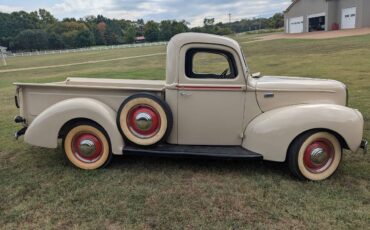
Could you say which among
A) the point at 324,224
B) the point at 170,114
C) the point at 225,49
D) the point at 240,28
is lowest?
the point at 324,224

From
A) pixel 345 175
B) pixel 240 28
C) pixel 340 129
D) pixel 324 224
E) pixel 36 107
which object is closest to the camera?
pixel 324 224

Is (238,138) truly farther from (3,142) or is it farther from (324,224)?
(3,142)

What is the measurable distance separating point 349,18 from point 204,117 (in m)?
44.6

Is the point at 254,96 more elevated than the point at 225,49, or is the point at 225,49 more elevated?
the point at 225,49

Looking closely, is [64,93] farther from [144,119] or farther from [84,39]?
[84,39]

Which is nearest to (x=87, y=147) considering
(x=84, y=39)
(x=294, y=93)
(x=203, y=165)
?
(x=203, y=165)

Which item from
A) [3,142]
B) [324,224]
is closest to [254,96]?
[324,224]

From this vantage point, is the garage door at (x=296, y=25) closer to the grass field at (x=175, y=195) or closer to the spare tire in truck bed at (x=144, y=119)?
the grass field at (x=175, y=195)

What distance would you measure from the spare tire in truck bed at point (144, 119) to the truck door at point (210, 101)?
26 centimetres

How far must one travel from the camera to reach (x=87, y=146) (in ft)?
15.4

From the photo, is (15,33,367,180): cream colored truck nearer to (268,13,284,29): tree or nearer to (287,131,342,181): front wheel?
(287,131,342,181): front wheel

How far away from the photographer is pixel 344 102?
4.66 meters

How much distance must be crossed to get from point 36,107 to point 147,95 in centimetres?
174

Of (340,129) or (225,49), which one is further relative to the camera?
(225,49)
